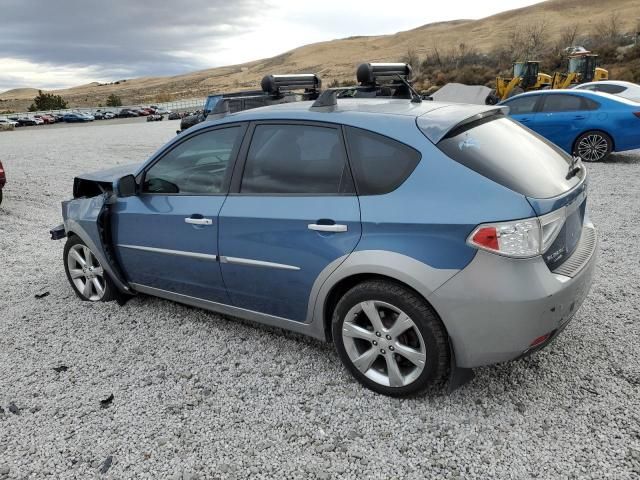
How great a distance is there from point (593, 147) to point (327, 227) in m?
9.02

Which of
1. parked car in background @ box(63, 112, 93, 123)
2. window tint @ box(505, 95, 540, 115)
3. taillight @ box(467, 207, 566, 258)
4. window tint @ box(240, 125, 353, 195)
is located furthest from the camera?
parked car in background @ box(63, 112, 93, 123)

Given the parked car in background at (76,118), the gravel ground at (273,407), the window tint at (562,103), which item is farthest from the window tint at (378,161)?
the parked car in background at (76,118)

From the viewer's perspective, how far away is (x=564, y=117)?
9.80 m

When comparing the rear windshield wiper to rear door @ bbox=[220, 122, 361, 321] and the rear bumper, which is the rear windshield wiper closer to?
the rear bumper

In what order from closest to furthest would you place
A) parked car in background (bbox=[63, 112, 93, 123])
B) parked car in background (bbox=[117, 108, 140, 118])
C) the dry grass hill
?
parked car in background (bbox=[63, 112, 93, 123]) → parked car in background (bbox=[117, 108, 140, 118]) → the dry grass hill

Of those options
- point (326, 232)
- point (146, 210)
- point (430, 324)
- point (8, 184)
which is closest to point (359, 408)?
point (430, 324)

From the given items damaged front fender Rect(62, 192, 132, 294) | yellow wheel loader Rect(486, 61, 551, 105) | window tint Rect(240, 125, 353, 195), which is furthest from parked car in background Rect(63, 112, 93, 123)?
window tint Rect(240, 125, 353, 195)

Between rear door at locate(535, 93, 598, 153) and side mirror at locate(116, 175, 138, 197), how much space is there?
28.4ft

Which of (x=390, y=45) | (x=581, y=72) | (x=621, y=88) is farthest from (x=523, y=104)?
(x=390, y=45)

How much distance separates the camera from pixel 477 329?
245 centimetres

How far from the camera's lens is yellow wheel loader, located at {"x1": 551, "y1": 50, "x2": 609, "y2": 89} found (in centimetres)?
2200

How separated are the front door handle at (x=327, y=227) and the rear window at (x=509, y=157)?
662 millimetres

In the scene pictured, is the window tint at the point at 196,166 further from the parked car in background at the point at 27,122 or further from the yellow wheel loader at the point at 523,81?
the parked car in background at the point at 27,122

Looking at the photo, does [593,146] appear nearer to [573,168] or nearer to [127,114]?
[573,168]
